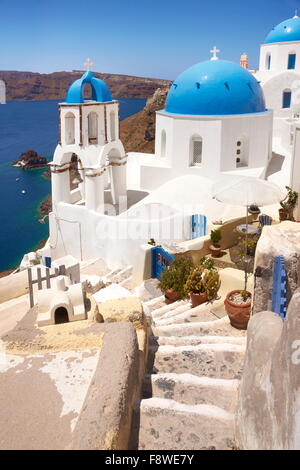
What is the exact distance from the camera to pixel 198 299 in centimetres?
804

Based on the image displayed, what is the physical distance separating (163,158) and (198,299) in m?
9.50

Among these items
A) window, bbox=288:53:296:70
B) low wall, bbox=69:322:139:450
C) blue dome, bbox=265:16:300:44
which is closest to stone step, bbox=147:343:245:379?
low wall, bbox=69:322:139:450

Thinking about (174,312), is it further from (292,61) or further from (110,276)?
(292,61)

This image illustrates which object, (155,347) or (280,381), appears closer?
(280,381)

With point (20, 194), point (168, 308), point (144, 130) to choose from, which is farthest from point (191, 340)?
point (20, 194)

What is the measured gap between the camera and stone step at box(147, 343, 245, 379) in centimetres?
522

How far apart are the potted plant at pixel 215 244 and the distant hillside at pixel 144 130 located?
42.0 metres

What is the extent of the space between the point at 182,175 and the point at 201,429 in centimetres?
1229

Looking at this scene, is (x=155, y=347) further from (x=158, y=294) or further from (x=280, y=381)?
(x=158, y=294)

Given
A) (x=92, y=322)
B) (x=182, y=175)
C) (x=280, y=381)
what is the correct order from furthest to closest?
(x=182, y=175) → (x=92, y=322) → (x=280, y=381)

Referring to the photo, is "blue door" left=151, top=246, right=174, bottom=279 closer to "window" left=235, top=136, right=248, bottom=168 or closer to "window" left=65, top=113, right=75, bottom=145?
"window" left=65, top=113, right=75, bottom=145

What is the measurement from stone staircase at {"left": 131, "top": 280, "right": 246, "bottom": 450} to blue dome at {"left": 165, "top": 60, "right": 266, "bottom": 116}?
9549 millimetres

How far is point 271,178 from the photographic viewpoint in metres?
15.5
